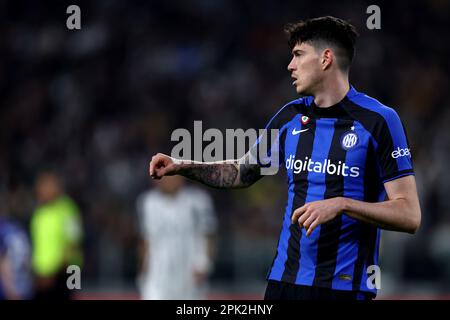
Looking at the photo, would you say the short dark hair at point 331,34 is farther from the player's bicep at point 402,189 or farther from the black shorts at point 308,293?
the black shorts at point 308,293

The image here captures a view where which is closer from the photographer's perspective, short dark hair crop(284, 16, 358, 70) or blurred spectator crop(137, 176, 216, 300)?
short dark hair crop(284, 16, 358, 70)

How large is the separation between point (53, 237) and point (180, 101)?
5.41 meters

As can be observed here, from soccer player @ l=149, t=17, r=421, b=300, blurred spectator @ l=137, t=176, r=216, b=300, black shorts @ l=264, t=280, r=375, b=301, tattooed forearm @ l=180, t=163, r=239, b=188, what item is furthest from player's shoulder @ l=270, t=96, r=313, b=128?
blurred spectator @ l=137, t=176, r=216, b=300

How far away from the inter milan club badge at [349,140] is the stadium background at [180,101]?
23.8ft

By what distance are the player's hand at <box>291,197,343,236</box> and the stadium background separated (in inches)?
306

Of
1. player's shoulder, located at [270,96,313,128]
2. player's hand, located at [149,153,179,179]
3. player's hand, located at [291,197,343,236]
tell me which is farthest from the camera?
player's shoulder, located at [270,96,313,128]

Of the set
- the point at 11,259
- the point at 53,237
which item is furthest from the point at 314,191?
the point at 53,237

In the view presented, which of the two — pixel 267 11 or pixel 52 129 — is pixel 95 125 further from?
pixel 267 11

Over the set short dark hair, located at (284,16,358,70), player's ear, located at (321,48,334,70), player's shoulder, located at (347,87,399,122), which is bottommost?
player's shoulder, located at (347,87,399,122)

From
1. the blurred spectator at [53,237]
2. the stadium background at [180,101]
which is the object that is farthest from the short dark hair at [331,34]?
the stadium background at [180,101]

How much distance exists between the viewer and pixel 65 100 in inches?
617

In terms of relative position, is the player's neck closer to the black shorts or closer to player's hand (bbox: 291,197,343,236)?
player's hand (bbox: 291,197,343,236)

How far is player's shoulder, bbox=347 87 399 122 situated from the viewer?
15.1 feet

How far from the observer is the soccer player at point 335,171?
4501 millimetres
